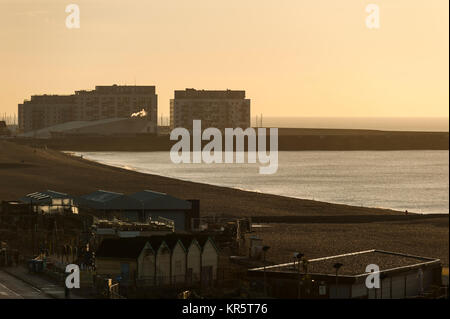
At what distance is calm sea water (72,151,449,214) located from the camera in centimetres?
9388

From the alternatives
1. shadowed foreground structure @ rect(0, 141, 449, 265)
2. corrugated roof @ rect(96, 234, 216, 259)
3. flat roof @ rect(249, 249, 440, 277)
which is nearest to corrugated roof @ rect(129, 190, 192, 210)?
shadowed foreground structure @ rect(0, 141, 449, 265)

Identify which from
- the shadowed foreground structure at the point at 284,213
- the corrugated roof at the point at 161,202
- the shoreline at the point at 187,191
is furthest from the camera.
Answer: the shoreline at the point at 187,191

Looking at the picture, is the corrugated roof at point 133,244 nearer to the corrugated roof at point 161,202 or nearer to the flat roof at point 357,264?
the flat roof at point 357,264

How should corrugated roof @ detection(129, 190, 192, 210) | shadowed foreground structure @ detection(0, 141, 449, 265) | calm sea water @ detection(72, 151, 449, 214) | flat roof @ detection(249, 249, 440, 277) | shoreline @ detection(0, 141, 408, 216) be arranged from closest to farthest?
flat roof @ detection(249, 249, 440, 277) → corrugated roof @ detection(129, 190, 192, 210) → shadowed foreground structure @ detection(0, 141, 449, 265) → shoreline @ detection(0, 141, 408, 216) → calm sea water @ detection(72, 151, 449, 214)

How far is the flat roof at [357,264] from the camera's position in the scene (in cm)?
3528

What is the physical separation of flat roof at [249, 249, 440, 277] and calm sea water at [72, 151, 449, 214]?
137 ft

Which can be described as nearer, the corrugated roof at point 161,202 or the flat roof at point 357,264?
the flat roof at point 357,264

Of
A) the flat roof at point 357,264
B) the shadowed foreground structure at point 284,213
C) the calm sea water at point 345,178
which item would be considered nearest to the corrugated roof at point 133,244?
the flat roof at point 357,264

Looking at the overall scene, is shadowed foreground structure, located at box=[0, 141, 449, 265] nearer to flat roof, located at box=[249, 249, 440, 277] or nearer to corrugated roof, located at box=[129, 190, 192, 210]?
corrugated roof, located at box=[129, 190, 192, 210]

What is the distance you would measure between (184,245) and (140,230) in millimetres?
5404

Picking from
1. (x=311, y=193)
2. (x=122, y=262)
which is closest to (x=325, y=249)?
(x=122, y=262)

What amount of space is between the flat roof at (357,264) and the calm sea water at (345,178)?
41.6 m

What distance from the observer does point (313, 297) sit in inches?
1328
